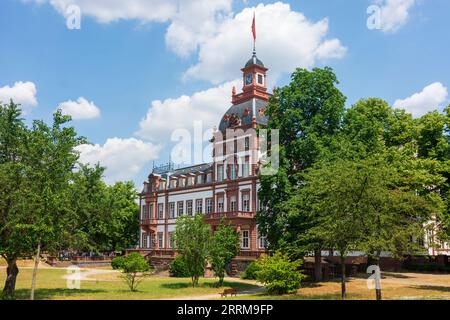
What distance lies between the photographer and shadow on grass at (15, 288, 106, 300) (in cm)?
2390

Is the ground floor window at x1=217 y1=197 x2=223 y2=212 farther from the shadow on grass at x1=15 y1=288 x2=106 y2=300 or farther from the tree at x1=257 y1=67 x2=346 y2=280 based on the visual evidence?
the shadow on grass at x1=15 y1=288 x2=106 y2=300

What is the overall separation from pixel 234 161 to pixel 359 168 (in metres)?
28.7

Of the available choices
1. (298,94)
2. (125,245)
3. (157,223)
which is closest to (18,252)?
(298,94)

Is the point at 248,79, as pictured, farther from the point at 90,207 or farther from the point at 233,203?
the point at 90,207

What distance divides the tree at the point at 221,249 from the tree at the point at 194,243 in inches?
21.1

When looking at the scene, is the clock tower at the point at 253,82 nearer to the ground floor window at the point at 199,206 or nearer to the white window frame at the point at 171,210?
the ground floor window at the point at 199,206

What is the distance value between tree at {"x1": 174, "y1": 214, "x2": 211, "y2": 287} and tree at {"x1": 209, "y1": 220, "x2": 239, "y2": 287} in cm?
54

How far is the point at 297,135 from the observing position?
33344 millimetres

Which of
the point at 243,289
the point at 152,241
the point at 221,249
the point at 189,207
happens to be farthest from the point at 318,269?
the point at 152,241

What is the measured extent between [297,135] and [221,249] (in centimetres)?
971

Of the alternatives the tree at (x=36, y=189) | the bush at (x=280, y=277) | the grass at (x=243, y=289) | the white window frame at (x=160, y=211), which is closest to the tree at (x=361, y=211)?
the grass at (x=243, y=289)

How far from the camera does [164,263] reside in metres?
50.8

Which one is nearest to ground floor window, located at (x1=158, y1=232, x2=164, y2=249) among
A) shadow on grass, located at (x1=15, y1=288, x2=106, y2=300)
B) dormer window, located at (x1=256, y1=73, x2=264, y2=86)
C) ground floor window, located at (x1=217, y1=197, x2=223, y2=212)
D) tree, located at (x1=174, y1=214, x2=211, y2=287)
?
ground floor window, located at (x1=217, y1=197, x2=223, y2=212)
